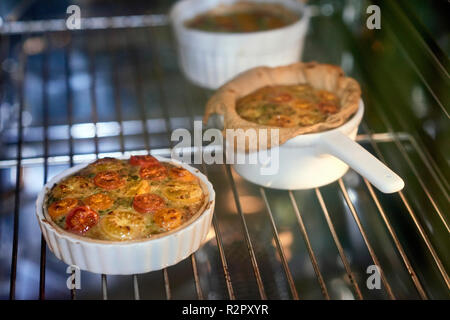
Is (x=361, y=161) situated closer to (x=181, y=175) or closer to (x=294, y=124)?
(x=294, y=124)

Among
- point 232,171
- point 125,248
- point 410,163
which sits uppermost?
point 125,248

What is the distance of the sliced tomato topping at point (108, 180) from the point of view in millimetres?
1563

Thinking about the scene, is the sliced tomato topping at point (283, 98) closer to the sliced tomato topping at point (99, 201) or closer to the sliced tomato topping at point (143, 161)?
the sliced tomato topping at point (143, 161)

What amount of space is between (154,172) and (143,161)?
0.06m

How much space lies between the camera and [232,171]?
6.73ft

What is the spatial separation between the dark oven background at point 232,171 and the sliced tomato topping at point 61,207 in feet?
0.37

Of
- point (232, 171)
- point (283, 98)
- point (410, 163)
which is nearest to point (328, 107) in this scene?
point (283, 98)

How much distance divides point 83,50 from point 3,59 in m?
0.31

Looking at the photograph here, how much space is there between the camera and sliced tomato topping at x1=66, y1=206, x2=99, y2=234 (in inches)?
56.9

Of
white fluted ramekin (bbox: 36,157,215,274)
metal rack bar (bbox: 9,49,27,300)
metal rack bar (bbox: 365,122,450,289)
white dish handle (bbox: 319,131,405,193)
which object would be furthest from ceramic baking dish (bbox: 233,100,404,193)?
metal rack bar (bbox: 9,49,27,300)

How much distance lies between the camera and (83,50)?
255 centimetres

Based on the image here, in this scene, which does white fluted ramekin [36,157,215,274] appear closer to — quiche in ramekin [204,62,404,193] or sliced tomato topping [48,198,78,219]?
sliced tomato topping [48,198,78,219]

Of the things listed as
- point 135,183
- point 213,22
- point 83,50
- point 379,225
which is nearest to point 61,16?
point 83,50

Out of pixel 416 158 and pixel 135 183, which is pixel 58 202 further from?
pixel 416 158
